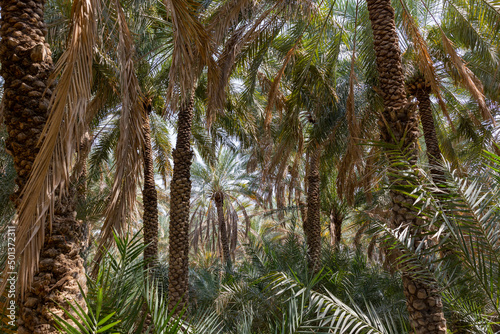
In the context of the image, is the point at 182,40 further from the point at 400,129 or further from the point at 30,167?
the point at 400,129

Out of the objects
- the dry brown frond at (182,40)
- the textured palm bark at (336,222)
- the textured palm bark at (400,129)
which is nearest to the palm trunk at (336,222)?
the textured palm bark at (336,222)

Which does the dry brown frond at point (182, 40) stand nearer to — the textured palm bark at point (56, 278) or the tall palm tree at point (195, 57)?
the tall palm tree at point (195, 57)

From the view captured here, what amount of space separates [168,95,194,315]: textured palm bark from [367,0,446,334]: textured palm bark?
4972 mm

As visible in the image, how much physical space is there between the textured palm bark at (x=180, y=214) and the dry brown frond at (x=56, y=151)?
614 centimetres

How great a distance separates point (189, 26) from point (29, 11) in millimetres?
1707

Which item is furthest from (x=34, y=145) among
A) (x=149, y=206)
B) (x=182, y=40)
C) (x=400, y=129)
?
(x=149, y=206)

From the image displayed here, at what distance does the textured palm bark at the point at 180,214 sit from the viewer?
30.0ft

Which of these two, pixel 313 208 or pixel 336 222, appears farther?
pixel 336 222

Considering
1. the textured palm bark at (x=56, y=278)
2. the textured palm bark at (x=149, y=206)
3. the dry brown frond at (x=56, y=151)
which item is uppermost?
the textured palm bark at (x=149, y=206)

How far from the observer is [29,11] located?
361cm

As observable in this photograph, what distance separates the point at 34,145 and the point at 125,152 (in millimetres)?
868

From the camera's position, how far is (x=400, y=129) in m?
5.02

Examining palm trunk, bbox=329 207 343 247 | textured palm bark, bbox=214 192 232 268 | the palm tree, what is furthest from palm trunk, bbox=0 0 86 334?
palm trunk, bbox=329 207 343 247

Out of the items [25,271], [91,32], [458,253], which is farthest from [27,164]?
[458,253]
